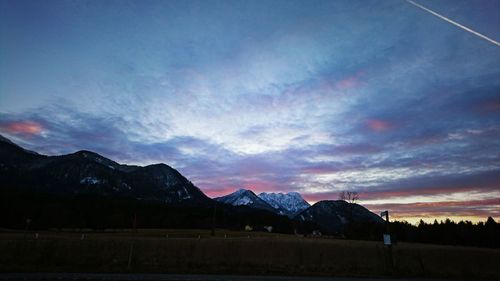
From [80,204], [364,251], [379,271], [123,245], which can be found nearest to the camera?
[379,271]

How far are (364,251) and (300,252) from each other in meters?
8.80

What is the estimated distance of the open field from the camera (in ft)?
108

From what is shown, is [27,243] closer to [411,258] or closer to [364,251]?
[364,251]

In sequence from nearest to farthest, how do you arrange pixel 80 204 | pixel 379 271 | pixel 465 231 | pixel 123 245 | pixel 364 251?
pixel 379 271, pixel 123 245, pixel 364 251, pixel 465 231, pixel 80 204

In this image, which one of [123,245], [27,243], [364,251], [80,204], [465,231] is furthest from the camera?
[80,204]

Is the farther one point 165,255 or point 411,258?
point 411,258

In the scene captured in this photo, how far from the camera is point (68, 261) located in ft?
119

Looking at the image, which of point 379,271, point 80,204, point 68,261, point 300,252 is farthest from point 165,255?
point 80,204

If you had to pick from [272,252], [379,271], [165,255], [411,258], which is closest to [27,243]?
[165,255]

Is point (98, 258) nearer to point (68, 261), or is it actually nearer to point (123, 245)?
point (68, 261)

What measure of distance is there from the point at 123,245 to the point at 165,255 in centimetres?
674

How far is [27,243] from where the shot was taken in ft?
132

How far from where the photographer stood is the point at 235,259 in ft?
134

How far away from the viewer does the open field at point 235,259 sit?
32.8m
